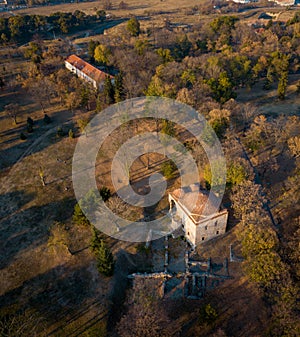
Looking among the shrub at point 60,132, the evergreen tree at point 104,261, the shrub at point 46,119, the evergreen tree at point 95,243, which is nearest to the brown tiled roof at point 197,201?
the evergreen tree at point 104,261

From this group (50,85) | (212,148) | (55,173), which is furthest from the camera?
(50,85)

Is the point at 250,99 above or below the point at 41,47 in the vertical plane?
below

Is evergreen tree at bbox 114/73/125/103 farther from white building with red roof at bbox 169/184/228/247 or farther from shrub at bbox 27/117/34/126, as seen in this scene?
white building with red roof at bbox 169/184/228/247

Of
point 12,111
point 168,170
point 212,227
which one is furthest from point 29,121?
point 212,227

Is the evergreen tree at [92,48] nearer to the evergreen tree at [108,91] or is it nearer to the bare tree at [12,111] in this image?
the evergreen tree at [108,91]

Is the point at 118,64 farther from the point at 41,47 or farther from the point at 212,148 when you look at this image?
the point at 212,148

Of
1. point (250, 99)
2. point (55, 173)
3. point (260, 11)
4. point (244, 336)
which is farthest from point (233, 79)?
point (260, 11)

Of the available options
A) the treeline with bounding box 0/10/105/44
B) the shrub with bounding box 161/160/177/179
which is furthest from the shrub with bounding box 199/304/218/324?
the treeline with bounding box 0/10/105/44
